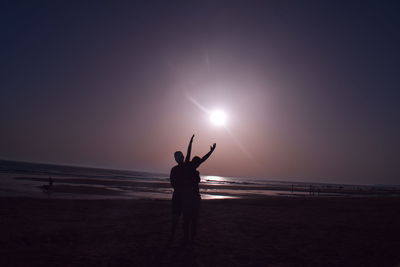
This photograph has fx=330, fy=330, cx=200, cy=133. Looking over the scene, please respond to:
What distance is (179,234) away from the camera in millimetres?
10016

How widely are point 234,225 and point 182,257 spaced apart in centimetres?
583

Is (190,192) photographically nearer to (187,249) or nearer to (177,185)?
(177,185)

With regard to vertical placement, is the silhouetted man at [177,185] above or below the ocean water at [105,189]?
above

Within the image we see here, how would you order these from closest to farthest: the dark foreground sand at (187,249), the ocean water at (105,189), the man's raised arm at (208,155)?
the dark foreground sand at (187,249) → the man's raised arm at (208,155) → the ocean water at (105,189)

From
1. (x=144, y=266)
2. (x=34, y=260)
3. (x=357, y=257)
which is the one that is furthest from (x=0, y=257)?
(x=357, y=257)

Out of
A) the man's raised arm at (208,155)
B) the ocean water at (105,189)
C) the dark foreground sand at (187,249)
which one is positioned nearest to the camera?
the dark foreground sand at (187,249)

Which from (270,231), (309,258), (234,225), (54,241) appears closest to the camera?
(309,258)

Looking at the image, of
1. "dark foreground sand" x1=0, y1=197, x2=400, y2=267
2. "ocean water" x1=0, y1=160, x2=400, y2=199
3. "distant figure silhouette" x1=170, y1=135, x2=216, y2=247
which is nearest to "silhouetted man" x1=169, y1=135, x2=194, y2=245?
"distant figure silhouette" x1=170, y1=135, x2=216, y2=247

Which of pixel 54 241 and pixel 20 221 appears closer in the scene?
pixel 54 241

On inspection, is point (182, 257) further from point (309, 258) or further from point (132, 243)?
point (309, 258)

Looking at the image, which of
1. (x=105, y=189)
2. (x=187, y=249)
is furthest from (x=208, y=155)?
(x=105, y=189)

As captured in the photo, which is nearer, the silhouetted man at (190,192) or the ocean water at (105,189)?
the silhouetted man at (190,192)

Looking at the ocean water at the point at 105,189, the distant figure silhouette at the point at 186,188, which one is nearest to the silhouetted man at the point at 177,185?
the distant figure silhouette at the point at 186,188

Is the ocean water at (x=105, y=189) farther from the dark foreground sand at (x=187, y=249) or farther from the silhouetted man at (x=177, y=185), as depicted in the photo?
the silhouetted man at (x=177, y=185)
